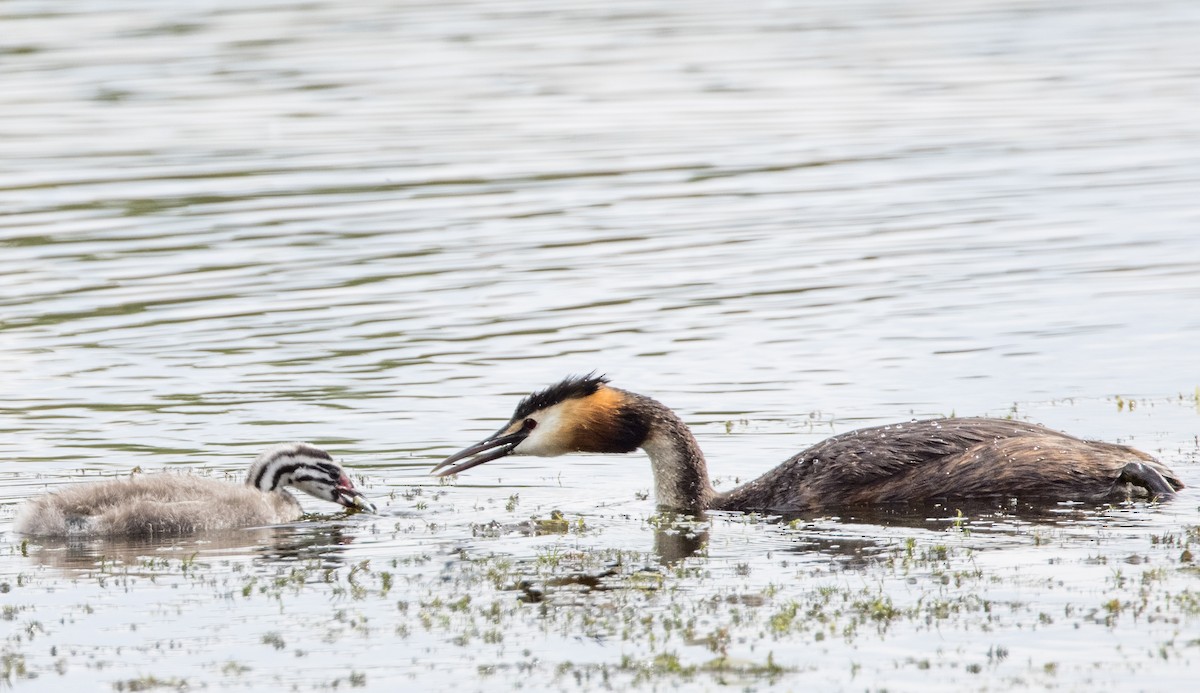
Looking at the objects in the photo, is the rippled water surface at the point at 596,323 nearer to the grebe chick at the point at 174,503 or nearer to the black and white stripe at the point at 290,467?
the grebe chick at the point at 174,503

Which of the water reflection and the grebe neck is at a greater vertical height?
the grebe neck

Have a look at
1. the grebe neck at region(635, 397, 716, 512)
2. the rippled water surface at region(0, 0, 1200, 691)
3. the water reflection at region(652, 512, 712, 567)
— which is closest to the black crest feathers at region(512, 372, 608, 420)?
the grebe neck at region(635, 397, 716, 512)

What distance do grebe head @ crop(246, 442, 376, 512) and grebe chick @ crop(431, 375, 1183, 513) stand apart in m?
0.59

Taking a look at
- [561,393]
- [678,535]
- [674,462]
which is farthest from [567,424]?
[678,535]

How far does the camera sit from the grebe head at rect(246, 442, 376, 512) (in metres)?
11.8

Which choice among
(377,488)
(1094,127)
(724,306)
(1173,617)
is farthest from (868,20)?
(1173,617)

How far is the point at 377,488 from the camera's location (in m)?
12.5

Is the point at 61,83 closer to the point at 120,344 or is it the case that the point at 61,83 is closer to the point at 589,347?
the point at 120,344

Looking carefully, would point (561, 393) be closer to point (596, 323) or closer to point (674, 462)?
point (674, 462)

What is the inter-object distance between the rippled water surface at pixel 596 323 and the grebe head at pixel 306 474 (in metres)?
0.19

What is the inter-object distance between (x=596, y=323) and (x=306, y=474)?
6.07 metres

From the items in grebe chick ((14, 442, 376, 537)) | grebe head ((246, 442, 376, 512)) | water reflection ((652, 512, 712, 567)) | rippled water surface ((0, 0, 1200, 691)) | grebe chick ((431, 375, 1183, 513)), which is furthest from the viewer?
grebe head ((246, 442, 376, 512))

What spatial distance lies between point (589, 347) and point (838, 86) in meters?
16.3

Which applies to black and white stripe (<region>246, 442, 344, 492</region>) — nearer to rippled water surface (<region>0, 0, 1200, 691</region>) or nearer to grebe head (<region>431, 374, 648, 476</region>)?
rippled water surface (<region>0, 0, 1200, 691</region>)
